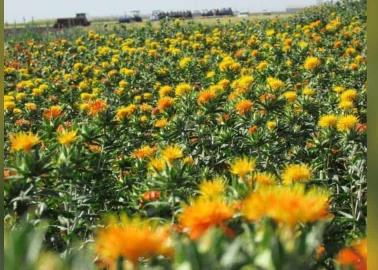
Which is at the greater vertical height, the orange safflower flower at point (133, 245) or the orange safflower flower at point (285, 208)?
the orange safflower flower at point (285, 208)

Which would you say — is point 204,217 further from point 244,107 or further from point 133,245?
point 244,107

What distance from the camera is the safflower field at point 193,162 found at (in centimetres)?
52

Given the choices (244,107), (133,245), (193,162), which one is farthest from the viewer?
(244,107)

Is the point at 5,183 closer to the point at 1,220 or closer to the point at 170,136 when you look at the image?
the point at 1,220

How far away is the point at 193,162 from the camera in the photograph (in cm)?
151

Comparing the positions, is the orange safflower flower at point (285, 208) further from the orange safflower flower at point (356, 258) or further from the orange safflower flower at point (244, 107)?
the orange safflower flower at point (244, 107)

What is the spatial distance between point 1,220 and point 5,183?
0.43 feet

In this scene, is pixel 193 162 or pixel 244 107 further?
pixel 244 107

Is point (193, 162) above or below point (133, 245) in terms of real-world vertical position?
below

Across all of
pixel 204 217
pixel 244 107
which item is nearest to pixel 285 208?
pixel 204 217

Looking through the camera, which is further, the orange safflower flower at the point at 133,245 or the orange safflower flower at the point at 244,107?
the orange safflower flower at the point at 244,107

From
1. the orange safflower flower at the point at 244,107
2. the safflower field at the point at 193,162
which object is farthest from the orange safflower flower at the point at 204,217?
the orange safflower flower at the point at 244,107

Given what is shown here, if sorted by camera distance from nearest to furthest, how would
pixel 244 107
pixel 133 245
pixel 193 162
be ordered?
pixel 133 245, pixel 193 162, pixel 244 107

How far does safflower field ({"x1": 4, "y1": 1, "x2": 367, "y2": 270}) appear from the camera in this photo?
1.69 ft
